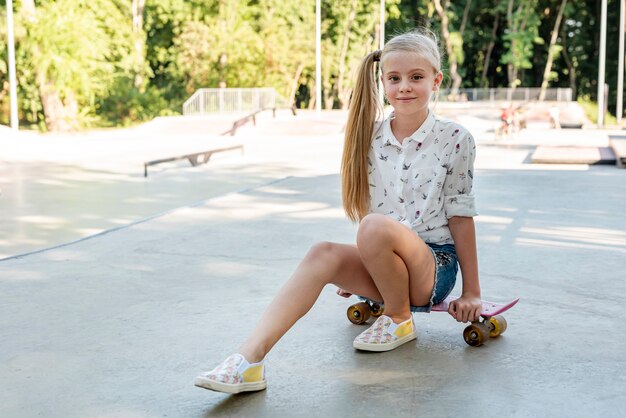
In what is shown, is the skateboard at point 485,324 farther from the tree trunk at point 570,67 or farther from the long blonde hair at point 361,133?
the tree trunk at point 570,67

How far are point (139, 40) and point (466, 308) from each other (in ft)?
123

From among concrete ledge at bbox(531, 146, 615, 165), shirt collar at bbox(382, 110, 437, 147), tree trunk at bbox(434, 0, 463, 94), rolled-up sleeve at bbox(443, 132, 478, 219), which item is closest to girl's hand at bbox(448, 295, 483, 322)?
rolled-up sleeve at bbox(443, 132, 478, 219)

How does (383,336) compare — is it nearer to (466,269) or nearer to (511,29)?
A: (466,269)

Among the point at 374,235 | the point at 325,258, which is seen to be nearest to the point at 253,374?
the point at 325,258

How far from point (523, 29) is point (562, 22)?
22.0ft

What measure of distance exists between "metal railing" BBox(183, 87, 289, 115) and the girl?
99.8 ft

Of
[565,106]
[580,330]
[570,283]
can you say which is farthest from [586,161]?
[565,106]

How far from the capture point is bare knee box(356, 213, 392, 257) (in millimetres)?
3455

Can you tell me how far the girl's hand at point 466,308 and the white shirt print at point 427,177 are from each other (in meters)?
0.28

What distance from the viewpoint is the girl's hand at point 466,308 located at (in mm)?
3744

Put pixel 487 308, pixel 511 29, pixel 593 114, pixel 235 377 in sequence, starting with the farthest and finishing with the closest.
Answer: pixel 511 29, pixel 593 114, pixel 487 308, pixel 235 377

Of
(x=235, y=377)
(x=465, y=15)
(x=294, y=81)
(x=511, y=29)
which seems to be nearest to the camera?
(x=235, y=377)

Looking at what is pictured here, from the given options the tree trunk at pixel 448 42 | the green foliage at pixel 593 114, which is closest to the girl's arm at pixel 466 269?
the green foliage at pixel 593 114

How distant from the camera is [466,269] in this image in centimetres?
374
